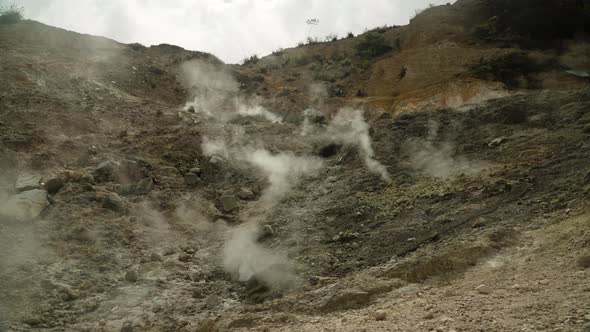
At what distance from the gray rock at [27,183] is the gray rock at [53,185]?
0.57 feet

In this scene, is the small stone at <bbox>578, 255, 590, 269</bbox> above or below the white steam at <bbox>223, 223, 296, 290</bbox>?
below

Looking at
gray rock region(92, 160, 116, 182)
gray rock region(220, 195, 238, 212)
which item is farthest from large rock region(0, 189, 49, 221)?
gray rock region(220, 195, 238, 212)

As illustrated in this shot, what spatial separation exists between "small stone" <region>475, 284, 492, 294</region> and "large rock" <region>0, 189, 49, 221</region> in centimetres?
774

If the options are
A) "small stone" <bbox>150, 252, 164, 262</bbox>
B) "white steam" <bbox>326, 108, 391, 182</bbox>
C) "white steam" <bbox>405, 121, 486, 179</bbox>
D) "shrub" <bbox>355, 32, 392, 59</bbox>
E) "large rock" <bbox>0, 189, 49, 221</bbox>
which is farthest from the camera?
"shrub" <bbox>355, 32, 392, 59</bbox>

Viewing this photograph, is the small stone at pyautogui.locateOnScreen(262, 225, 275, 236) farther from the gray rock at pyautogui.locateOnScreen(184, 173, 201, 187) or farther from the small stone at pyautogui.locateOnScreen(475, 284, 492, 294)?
the small stone at pyautogui.locateOnScreen(475, 284, 492, 294)

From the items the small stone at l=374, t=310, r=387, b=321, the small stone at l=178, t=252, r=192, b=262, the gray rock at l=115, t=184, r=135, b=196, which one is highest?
the gray rock at l=115, t=184, r=135, b=196

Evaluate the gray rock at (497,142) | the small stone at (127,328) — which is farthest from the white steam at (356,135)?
the small stone at (127,328)

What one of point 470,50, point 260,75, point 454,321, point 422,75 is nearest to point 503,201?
point 454,321

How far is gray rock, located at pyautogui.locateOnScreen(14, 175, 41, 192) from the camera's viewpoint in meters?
9.77

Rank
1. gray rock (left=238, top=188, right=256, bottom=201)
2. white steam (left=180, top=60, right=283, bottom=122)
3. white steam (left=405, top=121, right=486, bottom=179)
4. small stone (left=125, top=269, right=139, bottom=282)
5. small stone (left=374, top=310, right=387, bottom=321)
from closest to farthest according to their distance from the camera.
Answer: small stone (left=374, top=310, right=387, bottom=321), small stone (left=125, top=269, right=139, bottom=282), white steam (left=405, top=121, right=486, bottom=179), gray rock (left=238, top=188, right=256, bottom=201), white steam (left=180, top=60, right=283, bottom=122)

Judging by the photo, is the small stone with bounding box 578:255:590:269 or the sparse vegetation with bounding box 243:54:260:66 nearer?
the small stone with bounding box 578:255:590:269

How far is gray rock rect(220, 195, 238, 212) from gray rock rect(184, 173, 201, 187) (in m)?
1.06

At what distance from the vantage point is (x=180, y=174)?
1196 cm

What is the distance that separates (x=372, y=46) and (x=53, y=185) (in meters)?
17.3
